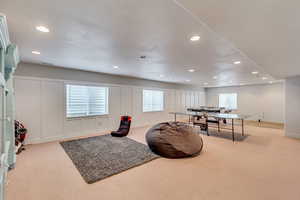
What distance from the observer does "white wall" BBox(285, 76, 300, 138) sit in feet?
15.8

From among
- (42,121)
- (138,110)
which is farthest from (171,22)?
(138,110)

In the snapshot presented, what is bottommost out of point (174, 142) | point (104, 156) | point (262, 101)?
point (104, 156)

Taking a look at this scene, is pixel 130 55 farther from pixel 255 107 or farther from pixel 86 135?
pixel 255 107

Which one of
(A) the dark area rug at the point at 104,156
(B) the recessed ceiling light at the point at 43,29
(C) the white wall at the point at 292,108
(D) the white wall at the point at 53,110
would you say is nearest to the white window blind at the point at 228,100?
(C) the white wall at the point at 292,108

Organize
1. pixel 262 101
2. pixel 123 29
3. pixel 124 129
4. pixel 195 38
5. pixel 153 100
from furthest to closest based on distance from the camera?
pixel 262 101 → pixel 153 100 → pixel 124 129 → pixel 195 38 → pixel 123 29

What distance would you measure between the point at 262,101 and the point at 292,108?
3.87m

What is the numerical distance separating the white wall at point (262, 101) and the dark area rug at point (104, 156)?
8.43 metres

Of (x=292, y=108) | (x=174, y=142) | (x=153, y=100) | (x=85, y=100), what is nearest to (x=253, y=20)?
(x=174, y=142)

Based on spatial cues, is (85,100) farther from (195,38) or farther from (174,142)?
(195,38)

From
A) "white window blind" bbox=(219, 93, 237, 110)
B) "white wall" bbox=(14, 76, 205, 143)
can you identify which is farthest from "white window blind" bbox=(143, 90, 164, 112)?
"white window blind" bbox=(219, 93, 237, 110)

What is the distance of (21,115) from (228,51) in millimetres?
5712

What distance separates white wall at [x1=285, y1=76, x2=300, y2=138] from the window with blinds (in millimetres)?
7061

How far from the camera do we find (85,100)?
514 cm

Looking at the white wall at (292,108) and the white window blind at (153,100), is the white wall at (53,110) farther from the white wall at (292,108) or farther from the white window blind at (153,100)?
the white wall at (292,108)
